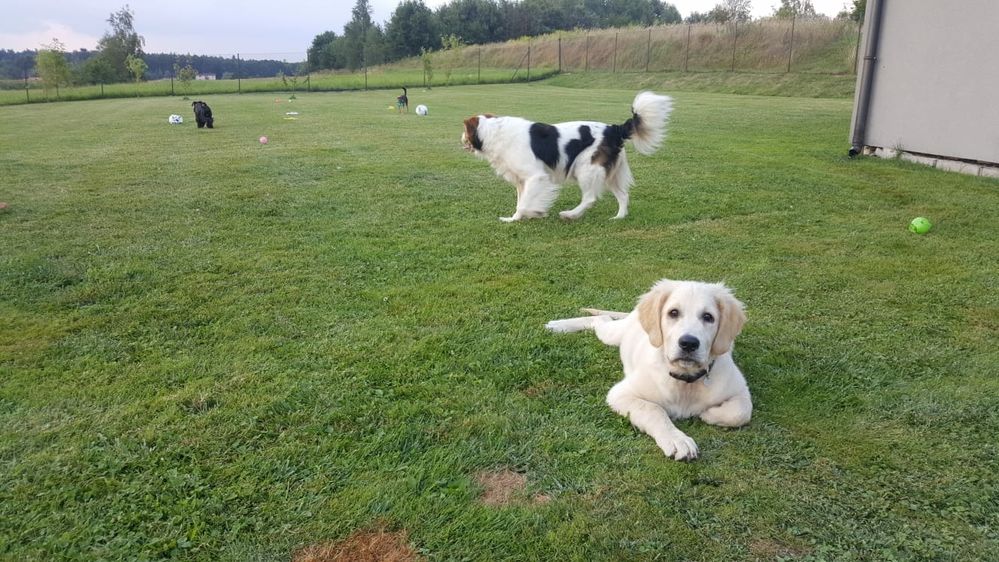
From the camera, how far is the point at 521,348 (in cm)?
405

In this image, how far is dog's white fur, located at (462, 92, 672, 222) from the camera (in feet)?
24.8

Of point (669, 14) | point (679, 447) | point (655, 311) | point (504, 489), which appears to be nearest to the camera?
point (504, 489)

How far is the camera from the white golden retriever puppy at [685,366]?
311cm

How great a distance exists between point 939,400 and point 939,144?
9076 millimetres

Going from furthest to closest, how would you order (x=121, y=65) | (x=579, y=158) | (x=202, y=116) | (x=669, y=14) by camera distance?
(x=669, y=14) < (x=121, y=65) < (x=202, y=116) < (x=579, y=158)

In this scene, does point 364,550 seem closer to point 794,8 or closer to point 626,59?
point 626,59

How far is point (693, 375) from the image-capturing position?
3230 millimetres

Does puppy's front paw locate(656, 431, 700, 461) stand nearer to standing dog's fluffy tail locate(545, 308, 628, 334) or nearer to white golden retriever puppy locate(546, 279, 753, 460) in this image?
white golden retriever puppy locate(546, 279, 753, 460)

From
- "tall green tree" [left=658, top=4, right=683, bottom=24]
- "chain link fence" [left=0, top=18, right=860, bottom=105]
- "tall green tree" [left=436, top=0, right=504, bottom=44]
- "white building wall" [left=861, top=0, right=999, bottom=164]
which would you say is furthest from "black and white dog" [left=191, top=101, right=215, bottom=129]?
"tall green tree" [left=658, top=4, right=683, bottom=24]

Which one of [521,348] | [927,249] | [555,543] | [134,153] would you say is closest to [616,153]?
[927,249]

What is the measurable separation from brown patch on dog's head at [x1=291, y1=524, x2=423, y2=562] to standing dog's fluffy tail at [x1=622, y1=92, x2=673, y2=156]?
6.21m

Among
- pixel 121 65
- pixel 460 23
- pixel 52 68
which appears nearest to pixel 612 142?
pixel 52 68

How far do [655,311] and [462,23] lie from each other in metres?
92.4

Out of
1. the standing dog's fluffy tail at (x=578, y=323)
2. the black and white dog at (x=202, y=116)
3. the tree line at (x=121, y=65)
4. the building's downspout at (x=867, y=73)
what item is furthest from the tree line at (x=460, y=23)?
the standing dog's fluffy tail at (x=578, y=323)
